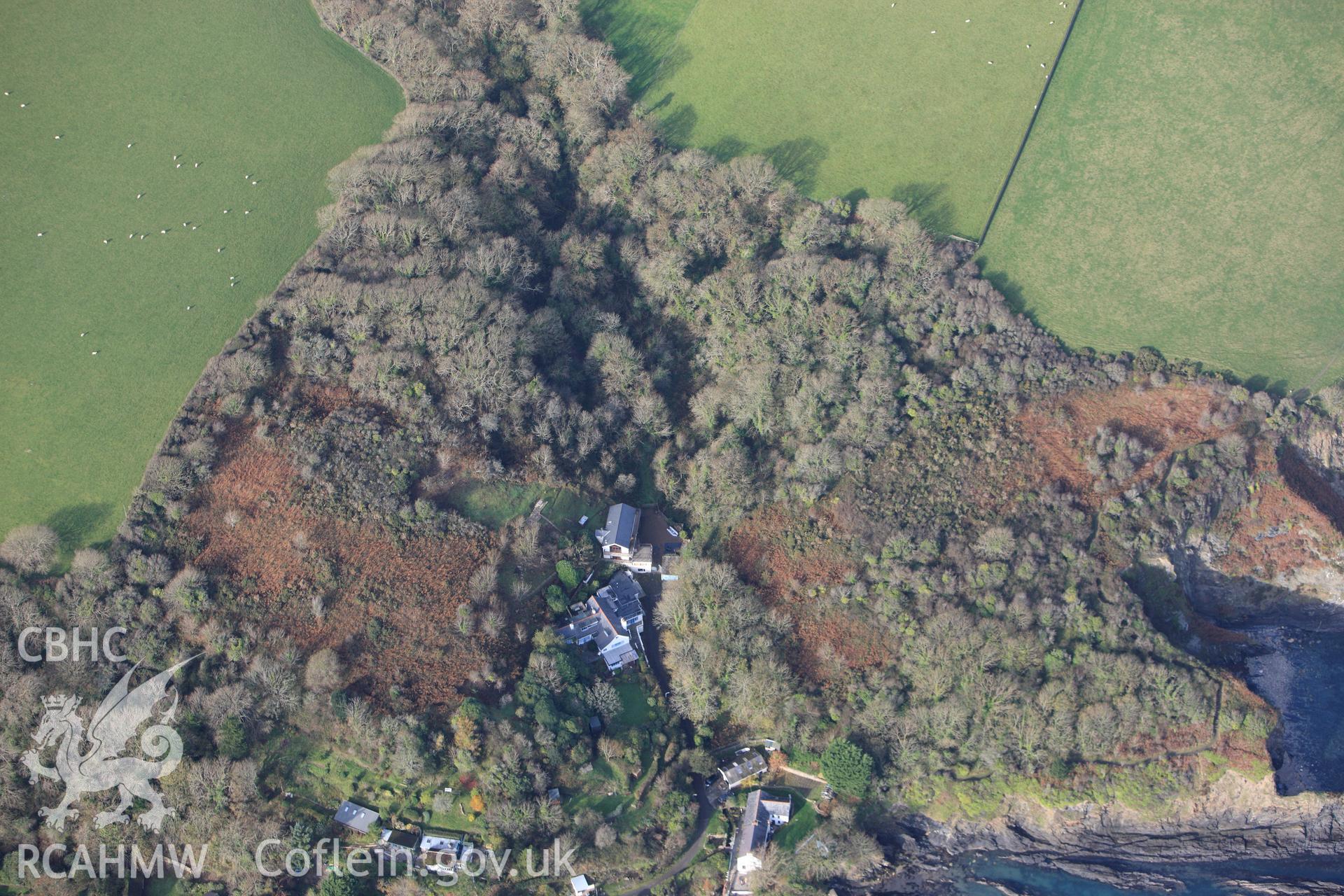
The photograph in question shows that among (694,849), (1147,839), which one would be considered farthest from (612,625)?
(1147,839)

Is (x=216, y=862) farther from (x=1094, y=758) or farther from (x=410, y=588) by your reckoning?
(x=1094, y=758)

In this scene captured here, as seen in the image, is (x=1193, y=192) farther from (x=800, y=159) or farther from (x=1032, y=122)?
(x=800, y=159)

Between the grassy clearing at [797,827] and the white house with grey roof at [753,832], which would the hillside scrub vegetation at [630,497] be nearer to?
the grassy clearing at [797,827]

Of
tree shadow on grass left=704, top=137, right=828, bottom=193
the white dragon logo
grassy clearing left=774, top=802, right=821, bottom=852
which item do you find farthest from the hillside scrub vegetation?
tree shadow on grass left=704, top=137, right=828, bottom=193

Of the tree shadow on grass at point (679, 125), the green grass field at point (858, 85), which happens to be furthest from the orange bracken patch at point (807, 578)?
the tree shadow on grass at point (679, 125)

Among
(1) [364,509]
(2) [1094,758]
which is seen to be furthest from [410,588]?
(2) [1094,758]

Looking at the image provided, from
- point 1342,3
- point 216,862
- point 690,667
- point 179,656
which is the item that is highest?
point 1342,3

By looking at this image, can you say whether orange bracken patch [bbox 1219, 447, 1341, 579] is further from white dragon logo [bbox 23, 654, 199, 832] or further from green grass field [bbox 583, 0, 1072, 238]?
white dragon logo [bbox 23, 654, 199, 832]
